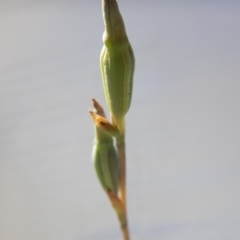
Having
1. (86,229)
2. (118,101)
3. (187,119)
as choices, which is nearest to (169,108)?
(187,119)

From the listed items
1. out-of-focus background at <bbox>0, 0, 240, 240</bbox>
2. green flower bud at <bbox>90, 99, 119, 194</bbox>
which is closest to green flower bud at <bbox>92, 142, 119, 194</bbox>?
green flower bud at <bbox>90, 99, 119, 194</bbox>

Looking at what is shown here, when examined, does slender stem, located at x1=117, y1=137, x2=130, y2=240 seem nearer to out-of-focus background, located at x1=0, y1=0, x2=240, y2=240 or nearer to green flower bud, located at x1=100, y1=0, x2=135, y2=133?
green flower bud, located at x1=100, y1=0, x2=135, y2=133

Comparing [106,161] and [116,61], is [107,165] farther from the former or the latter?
[116,61]

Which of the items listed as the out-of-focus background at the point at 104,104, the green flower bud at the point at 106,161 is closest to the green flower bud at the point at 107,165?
the green flower bud at the point at 106,161

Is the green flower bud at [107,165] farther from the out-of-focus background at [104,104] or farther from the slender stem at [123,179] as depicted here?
the out-of-focus background at [104,104]

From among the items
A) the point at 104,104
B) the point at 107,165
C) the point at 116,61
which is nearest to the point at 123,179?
the point at 107,165

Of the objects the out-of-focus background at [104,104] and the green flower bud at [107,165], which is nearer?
the green flower bud at [107,165]

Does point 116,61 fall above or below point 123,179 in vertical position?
above
